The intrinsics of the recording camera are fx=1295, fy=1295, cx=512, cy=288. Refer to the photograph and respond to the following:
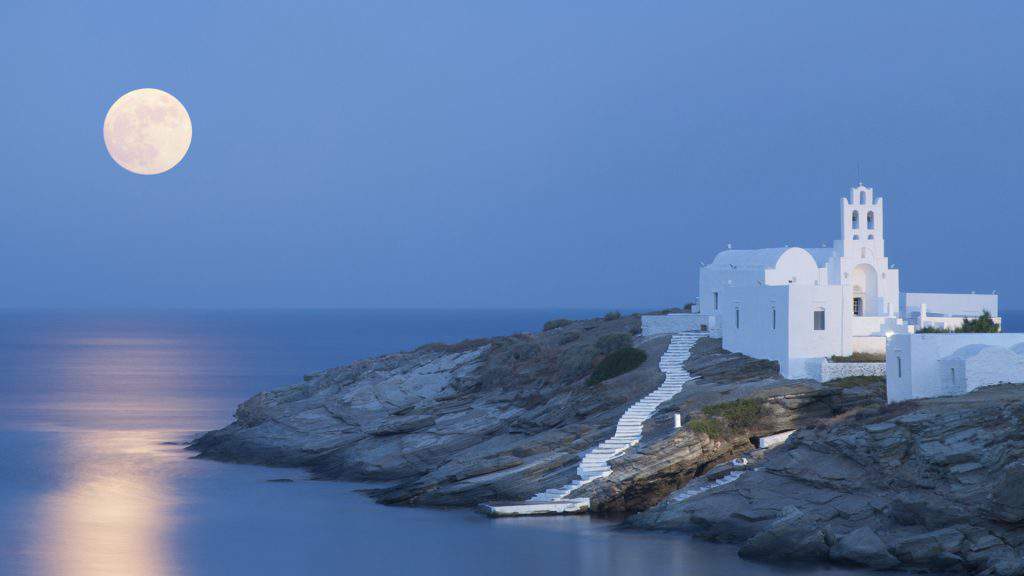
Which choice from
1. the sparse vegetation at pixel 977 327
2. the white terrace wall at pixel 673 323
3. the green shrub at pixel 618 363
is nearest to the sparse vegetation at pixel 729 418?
the green shrub at pixel 618 363

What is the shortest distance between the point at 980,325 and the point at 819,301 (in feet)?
29.4

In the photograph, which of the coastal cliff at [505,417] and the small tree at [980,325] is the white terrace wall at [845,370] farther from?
the small tree at [980,325]

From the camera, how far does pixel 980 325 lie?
59.1m

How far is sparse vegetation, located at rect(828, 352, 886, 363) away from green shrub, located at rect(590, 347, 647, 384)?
10132 millimetres

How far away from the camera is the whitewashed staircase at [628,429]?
1969 inches

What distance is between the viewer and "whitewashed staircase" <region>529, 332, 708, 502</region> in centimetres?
5000

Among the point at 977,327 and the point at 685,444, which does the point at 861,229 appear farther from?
the point at 685,444

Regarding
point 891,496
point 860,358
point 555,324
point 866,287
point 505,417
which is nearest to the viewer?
point 891,496

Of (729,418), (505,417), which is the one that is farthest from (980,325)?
(505,417)

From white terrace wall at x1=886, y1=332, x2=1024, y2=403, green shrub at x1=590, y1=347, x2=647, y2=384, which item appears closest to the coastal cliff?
green shrub at x1=590, y1=347, x2=647, y2=384

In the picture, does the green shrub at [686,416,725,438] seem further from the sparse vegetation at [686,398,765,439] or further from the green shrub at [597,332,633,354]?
the green shrub at [597,332,633,354]

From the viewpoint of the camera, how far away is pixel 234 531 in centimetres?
4931

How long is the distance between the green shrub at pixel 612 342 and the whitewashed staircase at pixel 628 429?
3.39 m

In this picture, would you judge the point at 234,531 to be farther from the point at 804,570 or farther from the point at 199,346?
the point at 199,346
